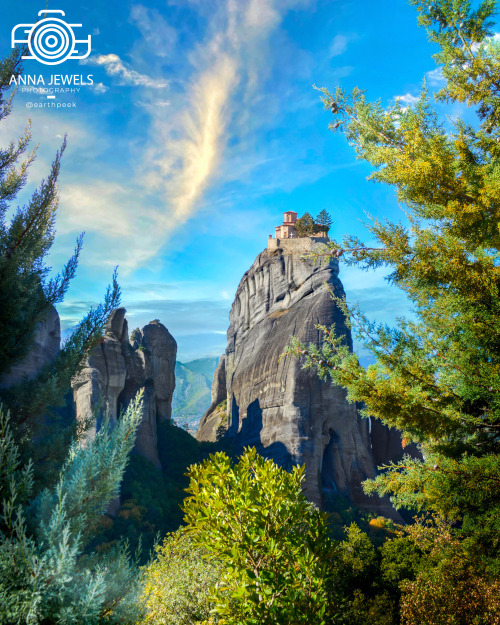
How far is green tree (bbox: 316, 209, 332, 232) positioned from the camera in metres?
56.6

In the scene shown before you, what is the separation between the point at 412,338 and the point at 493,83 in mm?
5637

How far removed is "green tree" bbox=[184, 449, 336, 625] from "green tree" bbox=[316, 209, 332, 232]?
171 ft

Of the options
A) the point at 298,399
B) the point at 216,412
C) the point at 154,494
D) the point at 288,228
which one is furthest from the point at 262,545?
the point at 288,228

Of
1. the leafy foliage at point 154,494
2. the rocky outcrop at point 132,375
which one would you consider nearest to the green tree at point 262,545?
the leafy foliage at point 154,494

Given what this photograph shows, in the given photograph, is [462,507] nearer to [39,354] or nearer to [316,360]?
[316,360]

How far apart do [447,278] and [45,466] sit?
26.0 feet

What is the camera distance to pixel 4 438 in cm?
534

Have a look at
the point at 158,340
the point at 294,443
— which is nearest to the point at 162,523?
the point at 294,443

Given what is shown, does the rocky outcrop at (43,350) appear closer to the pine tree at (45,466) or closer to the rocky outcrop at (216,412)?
the pine tree at (45,466)

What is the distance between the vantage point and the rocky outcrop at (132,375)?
31359 mm

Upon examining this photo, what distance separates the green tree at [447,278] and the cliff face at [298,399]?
22530mm

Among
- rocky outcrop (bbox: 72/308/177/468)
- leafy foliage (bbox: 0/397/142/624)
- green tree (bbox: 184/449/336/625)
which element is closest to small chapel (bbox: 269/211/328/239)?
rocky outcrop (bbox: 72/308/177/468)

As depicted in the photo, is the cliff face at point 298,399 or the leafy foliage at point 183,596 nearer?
the leafy foliage at point 183,596

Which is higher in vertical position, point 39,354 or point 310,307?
point 310,307
